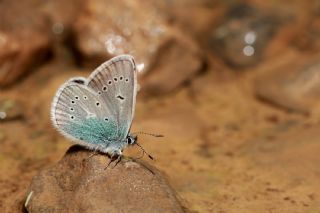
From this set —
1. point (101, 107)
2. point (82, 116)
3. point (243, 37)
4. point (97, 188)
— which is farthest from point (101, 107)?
point (243, 37)

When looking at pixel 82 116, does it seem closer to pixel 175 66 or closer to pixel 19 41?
pixel 19 41

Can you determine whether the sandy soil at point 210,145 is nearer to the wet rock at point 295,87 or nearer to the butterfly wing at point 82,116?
the wet rock at point 295,87

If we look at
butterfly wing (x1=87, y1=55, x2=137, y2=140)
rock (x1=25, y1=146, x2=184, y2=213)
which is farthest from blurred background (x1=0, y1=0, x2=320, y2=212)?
butterfly wing (x1=87, y1=55, x2=137, y2=140)

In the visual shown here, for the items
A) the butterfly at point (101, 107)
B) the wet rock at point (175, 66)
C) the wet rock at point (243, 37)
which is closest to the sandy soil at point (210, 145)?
the wet rock at point (175, 66)

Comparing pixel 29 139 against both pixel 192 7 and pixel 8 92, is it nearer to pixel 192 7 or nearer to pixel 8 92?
pixel 8 92

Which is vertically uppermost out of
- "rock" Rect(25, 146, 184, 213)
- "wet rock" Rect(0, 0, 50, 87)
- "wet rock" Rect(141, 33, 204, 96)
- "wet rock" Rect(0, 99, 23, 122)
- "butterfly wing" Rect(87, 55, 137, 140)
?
"wet rock" Rect(141, 33, 204, 96)

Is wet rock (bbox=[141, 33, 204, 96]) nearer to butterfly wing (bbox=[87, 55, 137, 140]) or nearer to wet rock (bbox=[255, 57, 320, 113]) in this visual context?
wet rock (bbox=[255, 57, 320, 113])

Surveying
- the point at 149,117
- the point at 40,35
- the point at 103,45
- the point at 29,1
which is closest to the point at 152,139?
the point at 149,117
